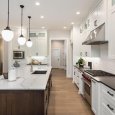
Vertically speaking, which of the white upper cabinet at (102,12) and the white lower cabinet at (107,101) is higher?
the white upper cabinet at (102,12)

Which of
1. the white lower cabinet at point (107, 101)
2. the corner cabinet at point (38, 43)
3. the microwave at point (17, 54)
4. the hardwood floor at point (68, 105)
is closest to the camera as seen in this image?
the white lower cabinet at point (107, 101)

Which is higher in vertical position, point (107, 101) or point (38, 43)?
point (38, 43)

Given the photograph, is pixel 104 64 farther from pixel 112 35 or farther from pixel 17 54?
pixel 17 54

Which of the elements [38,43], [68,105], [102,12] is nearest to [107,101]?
[68,105]

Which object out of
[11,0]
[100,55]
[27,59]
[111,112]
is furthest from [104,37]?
[27,59]

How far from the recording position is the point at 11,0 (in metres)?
4.26

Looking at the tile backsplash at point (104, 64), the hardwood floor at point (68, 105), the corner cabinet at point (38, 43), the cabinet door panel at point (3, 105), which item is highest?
the corner cabinet at point (38, 43)

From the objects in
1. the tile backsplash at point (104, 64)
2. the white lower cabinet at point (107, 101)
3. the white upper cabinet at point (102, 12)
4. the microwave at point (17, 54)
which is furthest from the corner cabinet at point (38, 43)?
the white lower cabinet at point (107, 101)

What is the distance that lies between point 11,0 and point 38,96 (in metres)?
2.94

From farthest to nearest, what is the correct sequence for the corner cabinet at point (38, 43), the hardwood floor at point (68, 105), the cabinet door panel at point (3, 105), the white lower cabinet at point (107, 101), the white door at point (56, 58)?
1. the white door at point (56, 58)
2. the corner cabinet at point (38, 43)
3. the hardwood floor at point (68, 105)
4. the cabinet door panel at point (3, 105)
5. the white lower cabinet at point (107, 101)

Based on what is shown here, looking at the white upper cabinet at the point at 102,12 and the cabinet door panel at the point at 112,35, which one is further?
the white upper cabinet at the point at 102,12

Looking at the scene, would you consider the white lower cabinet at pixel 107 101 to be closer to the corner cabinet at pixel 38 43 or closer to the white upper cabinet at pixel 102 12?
the white upper cabinet at pixel 102 12

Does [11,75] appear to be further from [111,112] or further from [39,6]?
[39,6]

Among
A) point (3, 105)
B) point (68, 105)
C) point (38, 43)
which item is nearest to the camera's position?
point (3, 105)
